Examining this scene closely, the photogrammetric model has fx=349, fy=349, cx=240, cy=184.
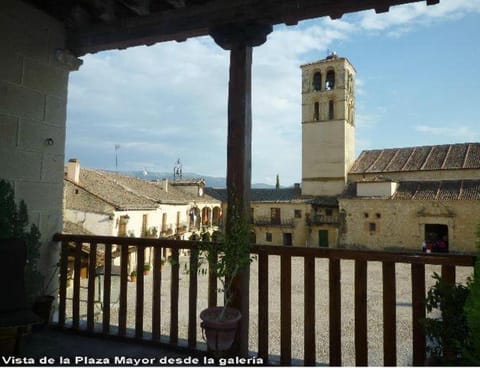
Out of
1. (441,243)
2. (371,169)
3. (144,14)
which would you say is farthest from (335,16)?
(371,169)

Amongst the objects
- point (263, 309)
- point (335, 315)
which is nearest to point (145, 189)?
point (263, 309)

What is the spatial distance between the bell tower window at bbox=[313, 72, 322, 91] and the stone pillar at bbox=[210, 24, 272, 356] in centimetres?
2768

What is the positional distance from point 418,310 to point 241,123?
162cm

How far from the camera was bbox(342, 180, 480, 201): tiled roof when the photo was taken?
20250 millimetres

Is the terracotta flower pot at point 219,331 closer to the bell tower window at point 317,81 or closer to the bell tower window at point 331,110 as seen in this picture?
the bell tower window at point 331,110

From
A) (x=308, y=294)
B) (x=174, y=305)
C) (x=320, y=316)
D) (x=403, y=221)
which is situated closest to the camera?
(x=308, y=294)

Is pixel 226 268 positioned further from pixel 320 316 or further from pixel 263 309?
pixel 320 316

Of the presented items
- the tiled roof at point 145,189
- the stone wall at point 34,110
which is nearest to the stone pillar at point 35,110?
the stone wall at point 34,110

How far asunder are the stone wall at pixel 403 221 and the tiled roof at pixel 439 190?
379mm

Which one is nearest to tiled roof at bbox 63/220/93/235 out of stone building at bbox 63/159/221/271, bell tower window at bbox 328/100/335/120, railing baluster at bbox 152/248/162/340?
stone building at bbox 63/159/221/271

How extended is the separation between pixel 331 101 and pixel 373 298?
19.1 meters

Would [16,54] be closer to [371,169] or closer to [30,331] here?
[30,331]

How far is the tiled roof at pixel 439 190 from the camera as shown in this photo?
20.2m

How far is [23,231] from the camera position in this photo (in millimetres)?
2816
